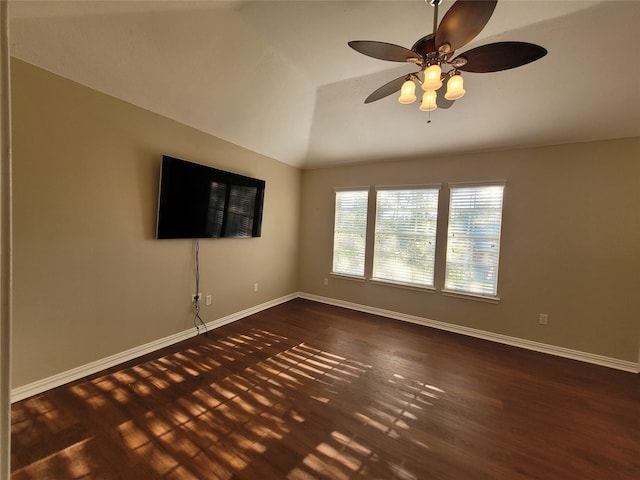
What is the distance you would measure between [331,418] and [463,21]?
8.33 ft

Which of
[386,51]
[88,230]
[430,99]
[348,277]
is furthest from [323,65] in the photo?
[348,277]

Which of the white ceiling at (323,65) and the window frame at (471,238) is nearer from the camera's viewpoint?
the white ceiling at (323,65)

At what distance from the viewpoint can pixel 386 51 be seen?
1591 millimetres

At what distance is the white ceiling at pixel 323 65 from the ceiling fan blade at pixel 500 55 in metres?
0.71

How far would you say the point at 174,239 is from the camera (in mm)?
2881

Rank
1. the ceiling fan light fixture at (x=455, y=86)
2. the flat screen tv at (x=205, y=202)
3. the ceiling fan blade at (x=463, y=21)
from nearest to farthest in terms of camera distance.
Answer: the ceiling fan blade at (x=463, y=21) → the ceiling fan light fixture at (x=455, y=86) → the flat screen tv at (x=205, y=202)

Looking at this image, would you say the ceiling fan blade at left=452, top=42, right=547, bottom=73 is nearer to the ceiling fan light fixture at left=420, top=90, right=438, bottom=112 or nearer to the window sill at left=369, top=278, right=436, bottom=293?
the ceiling fan light fixture at left=420, top=90, right=438, bottom=112

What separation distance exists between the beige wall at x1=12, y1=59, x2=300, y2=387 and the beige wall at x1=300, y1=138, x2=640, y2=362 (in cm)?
327

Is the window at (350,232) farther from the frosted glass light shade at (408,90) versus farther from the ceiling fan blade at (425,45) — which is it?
the ceiling fan blade at (425,45)

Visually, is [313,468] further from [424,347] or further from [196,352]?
[424,347]

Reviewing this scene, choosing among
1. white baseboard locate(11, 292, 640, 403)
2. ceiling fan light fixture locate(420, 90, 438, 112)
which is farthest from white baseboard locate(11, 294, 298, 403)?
ceiling fan light fixture locate(420, 90, 438, 112)

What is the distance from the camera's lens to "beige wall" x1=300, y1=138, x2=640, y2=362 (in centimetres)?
276

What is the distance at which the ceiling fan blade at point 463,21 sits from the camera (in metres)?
1.20

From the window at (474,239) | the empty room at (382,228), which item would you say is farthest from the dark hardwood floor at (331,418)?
the window at (474,239)
